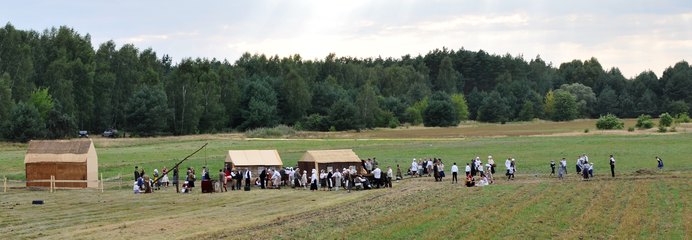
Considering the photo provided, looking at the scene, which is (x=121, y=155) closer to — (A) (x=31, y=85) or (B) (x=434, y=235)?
(A) (x=31, y=85)

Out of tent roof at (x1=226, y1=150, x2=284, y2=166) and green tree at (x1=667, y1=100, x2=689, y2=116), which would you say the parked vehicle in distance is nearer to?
tent roof at (x1=226, y1=150, x2=284, y2=166)

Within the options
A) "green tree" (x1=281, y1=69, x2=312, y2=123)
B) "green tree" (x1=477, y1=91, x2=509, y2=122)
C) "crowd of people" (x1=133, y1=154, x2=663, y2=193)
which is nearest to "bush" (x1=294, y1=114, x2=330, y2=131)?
"green tree" (x1=281, y1=69, x2=312, y2=123)

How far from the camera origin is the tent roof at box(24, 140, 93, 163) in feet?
177

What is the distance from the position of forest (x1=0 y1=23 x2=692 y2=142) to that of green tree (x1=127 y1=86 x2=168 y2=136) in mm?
155

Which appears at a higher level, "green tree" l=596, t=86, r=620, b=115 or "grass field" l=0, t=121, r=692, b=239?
"green tree" l=596, t=86, r=620, b=115

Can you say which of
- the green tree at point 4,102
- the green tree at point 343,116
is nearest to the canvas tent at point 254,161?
the green tree at point 4,102

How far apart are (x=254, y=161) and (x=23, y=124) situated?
188 ft

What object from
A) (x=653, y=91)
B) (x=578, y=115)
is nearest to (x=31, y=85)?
(x=578, y=115)

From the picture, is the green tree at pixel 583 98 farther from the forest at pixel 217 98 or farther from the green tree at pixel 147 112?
the green tree at pixel 147 112

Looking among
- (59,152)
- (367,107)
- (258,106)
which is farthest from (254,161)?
(367,107)

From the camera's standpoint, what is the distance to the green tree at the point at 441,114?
15275cm

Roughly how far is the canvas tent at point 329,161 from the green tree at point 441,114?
9889cm

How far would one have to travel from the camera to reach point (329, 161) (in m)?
53.7

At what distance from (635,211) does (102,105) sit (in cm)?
10851
